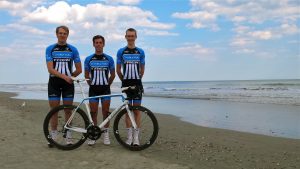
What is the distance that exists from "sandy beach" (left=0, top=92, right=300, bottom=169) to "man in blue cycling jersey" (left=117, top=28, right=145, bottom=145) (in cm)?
36

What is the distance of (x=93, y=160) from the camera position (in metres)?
5.11

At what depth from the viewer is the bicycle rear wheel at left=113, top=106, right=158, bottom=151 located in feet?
18.8

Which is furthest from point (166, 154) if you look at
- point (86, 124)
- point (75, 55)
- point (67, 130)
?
point (75, 55)

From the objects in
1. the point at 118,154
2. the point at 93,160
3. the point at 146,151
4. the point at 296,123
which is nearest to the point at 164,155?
the point at 146,151

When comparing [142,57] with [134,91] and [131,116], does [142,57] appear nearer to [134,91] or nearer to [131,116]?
[134,91]

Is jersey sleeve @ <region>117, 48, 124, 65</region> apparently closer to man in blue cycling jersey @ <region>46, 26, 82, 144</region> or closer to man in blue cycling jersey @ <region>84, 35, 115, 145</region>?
man in blue cycling jersey @ <region>84, 35, 115, 145</region>

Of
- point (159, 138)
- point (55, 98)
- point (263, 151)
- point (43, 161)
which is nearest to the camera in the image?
point (43, 161)

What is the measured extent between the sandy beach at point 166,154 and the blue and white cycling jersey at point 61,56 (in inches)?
53.0

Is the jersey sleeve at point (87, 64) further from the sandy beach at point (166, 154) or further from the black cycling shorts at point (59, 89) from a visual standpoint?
the sandy beach at point (166, 154)

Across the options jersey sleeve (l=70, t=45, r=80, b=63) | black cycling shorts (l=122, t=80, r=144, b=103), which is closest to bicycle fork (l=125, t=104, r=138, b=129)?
black cycling shorts (l=122, t=80, r=144, b=103)

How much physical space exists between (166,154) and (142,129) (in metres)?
0.65

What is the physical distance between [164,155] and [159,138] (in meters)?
1.54

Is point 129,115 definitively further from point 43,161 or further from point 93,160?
point 43,161

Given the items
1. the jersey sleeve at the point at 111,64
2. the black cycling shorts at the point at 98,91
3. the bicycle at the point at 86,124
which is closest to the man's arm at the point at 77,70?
the bicycle at the point at 86,124
